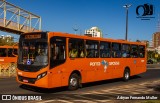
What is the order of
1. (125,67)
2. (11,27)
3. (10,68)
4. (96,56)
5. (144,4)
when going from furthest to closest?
(11,27) → (144,4) → (10,68) → (125,67) → (96,56)

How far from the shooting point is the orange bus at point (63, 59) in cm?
1464

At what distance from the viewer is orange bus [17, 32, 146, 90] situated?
48.0 feet

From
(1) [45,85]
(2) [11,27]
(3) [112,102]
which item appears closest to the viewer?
(3) [112,102]

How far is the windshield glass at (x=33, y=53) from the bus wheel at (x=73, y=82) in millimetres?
2256

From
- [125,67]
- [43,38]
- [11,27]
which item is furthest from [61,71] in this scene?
[11,27]

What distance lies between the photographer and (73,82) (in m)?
16.4

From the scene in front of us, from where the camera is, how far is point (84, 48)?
1738 centimetres

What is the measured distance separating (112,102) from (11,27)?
1003 inches

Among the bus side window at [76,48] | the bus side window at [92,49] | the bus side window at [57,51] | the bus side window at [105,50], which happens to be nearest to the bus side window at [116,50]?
the bus side window at [105,50]

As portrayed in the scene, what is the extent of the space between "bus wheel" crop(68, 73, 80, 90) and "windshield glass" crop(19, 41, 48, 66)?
226cm

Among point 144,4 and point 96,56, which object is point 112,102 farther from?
point 144,4

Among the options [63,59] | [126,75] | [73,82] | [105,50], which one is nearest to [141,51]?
[126,75]

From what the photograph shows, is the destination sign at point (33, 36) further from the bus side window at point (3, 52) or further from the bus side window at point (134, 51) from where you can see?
the bus side window at point (3, 52)

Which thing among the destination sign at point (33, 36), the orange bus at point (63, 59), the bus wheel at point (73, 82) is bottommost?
the bus wheel at point (73, 82)
